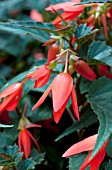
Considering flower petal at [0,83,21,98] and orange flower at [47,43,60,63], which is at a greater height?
orange flower at [47,43,60,63]

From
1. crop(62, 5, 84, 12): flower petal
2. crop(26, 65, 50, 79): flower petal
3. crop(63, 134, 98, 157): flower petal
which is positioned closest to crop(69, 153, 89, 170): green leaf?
crop(63, 134, 98, 157): flower petal

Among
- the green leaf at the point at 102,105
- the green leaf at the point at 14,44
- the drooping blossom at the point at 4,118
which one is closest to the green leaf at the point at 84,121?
the green leaf at the point at 102,105

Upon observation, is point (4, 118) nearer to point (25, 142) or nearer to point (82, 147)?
point (25, 142)

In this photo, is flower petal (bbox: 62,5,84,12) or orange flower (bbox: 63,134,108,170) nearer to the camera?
orange flower (bbox: 63,134,108,170)

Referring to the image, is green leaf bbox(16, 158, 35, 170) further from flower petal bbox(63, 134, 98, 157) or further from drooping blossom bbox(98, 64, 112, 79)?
drooping blossom bbox(98, 64, 112, 79)

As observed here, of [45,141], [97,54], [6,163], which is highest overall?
[97,54]

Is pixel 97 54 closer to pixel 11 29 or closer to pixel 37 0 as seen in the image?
pixel 11 29

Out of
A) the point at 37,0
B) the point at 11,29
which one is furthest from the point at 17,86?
the point at 37,0
